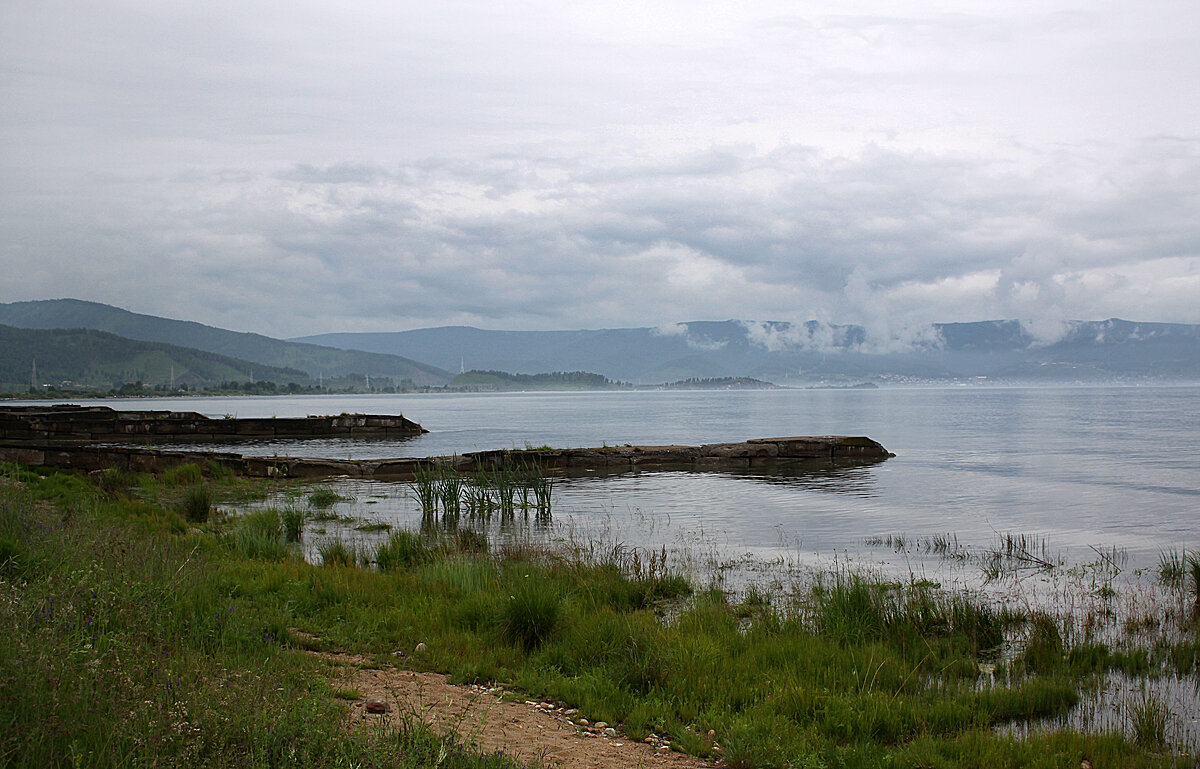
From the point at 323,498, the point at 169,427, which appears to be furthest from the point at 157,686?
the point at 169,427

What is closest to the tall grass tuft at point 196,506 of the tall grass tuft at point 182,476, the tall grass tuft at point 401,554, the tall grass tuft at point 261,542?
the tall grass tuft at point 261,542

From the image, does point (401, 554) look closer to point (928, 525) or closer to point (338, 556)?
point (338, 556)

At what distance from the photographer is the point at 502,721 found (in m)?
5.82

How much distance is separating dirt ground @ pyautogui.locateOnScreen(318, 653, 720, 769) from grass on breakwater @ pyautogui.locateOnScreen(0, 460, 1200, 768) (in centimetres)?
22

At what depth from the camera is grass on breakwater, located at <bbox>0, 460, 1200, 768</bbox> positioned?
4.08 metres

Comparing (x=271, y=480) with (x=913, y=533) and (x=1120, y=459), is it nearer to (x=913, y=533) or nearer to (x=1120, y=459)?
(x=913, y=533)

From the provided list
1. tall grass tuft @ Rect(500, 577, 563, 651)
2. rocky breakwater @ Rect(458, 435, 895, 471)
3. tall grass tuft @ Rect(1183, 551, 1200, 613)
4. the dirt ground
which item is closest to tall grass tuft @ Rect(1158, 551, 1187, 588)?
tall grass tuft @ Rect(1183, 551, 1200, 613)

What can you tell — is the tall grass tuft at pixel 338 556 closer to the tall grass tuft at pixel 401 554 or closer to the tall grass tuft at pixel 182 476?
the tall grass tuft at pixel 401 554

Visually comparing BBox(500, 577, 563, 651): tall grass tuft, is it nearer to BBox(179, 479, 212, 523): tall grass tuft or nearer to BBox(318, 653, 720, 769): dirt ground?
BBox(318, 653, 720, 769): dirt ground

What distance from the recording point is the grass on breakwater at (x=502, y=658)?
161 inches

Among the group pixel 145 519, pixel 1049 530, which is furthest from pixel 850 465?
pixel 145 519

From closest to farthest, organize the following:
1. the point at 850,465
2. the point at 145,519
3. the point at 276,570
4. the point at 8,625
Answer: the point at 8,625
the point at 276,570
the point at 145,519
the point at 850,465

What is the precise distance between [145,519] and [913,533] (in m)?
14.3

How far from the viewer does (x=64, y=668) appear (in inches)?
161
